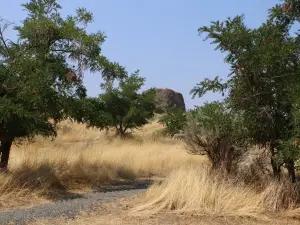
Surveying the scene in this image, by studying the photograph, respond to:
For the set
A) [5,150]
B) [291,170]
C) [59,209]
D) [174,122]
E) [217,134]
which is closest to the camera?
[59,209]

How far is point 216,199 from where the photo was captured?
8055 mm

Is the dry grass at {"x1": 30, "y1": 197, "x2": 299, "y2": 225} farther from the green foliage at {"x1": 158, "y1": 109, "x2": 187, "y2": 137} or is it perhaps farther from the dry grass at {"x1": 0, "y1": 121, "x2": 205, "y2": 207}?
the green foliage at {"x1": 158, "y1": 109, "x2": 187, "y2": 137}

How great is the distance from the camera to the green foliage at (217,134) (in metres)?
9.28

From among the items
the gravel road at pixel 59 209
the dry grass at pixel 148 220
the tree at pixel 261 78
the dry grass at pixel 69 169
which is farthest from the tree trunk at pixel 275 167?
the dry grass at pixel 69 169

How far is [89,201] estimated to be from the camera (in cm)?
941

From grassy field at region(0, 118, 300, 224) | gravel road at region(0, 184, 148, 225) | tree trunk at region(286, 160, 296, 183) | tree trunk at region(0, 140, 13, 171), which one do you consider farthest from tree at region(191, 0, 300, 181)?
tree trunk at region(0, 140, 13, 171)

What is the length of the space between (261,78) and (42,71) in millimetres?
5330

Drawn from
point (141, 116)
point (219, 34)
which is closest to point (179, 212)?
point (219, 34)

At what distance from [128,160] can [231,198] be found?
30.2 feet

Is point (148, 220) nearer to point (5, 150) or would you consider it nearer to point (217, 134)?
point (217, 134)

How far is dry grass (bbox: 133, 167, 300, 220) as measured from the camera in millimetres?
7820

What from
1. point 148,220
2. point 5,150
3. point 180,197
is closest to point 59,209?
point 148,220

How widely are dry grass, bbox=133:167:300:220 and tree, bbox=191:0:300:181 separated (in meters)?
0.70

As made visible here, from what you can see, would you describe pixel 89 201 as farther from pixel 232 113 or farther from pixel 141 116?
pixel 141 116
